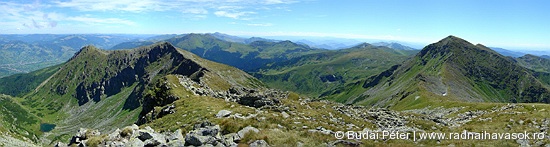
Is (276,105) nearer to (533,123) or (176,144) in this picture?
(176,144)

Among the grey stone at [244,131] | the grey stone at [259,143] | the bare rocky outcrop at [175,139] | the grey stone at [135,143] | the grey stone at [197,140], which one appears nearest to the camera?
the grey stone at [259,143]

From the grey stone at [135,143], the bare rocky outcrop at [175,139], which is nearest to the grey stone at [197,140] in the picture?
the bare rocky outcrop at [175,139]

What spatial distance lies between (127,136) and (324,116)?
2640 centimetres

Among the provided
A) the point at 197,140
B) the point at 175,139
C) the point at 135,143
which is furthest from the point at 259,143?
the point at 135,143

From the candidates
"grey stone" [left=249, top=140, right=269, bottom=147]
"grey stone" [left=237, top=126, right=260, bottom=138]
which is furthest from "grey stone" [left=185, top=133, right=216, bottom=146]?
"grey stone" [left=249, top=140, right=269, bottom=147]

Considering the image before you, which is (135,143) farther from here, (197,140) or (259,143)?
(259,143)

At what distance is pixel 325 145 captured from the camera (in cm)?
2498

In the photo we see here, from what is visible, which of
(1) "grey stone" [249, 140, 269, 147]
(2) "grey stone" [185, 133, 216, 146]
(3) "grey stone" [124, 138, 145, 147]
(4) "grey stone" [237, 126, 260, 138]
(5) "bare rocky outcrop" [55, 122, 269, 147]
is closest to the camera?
(1) "grey stone" [249, 140, 269, 147]

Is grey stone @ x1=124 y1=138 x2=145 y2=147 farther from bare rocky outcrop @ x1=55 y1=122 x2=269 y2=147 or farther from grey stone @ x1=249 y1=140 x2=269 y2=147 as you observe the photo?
grey stone @ x1=249 y1=140 x2=269 y2=147

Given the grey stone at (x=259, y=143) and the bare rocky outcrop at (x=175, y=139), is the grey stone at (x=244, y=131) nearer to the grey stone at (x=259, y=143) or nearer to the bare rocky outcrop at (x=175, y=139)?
the bare rocky outcrop at (x=175, y=139)

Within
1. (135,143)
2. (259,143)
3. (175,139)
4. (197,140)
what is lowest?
(135,143)

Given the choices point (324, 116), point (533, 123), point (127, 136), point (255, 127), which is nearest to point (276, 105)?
point (324, 116)

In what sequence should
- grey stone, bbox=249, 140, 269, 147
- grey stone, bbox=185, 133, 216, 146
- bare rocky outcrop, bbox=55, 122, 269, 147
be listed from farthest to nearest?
bare rocky outcrop, bbox=55, 122, 269, 147 → grey stone, bbox=185, 133, 216, 146 → grey stone, bbox=249, 140, 269, 147

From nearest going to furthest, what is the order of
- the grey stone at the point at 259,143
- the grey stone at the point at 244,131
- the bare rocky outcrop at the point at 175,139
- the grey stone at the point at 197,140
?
the grey stone at the point at 259,143, the grey stone at the point at 197,140, the bare rocky outcrop at the point at 175,139, the grey stone at the point at 244,131
